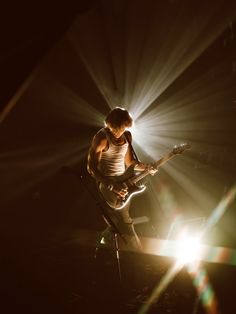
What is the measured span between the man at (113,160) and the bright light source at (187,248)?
66 cm

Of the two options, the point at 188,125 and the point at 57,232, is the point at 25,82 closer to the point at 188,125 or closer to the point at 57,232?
the point at 57,232

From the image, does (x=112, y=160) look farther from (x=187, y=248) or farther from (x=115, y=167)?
(x=187, y=248)

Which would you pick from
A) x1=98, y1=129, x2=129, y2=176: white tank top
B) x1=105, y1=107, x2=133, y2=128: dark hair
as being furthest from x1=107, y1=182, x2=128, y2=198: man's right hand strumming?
x1=105, y1=107, x2=133, y2=128: dark hair

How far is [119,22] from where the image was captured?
24.1ft

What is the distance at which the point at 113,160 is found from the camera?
4164mm

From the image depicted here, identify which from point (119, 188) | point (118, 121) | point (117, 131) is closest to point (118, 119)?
point (118, 121)

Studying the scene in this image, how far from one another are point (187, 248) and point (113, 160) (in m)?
1.66

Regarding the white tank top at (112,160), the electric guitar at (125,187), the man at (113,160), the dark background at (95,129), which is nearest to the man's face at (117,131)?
the man at (113,160)

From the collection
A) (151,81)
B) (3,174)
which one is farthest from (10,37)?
(3,174)

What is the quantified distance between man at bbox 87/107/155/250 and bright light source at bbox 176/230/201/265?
2.16 feet

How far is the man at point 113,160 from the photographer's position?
4.00 metres

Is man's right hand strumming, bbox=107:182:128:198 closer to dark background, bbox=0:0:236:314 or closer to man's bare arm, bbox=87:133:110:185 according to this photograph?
man's bare arm, bbox=87:133:110:185

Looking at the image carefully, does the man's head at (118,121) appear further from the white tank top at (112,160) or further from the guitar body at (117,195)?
the guitar body at (117,195)

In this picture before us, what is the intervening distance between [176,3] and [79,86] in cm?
263
